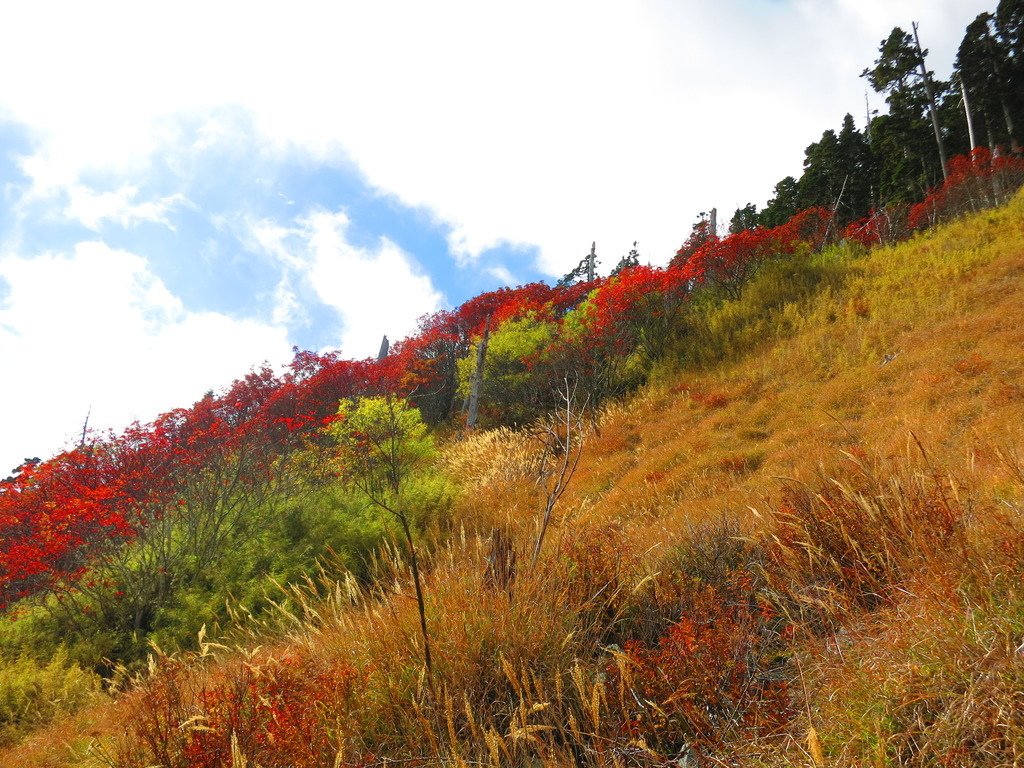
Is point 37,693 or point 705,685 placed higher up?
point 705,685

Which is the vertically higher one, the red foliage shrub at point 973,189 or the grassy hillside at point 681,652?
the red foliage shrub at point 973,189

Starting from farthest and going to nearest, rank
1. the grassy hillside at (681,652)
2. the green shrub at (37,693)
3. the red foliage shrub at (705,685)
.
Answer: the green shrub at (37,693) → the red foliage shrub at (705,685) → the grassy hillside at (681,652)

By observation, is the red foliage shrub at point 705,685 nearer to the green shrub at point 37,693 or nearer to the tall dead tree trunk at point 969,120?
the green shrub at point 37,693

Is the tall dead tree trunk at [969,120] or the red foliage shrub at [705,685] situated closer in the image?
the red foliage shrub at [705,685]

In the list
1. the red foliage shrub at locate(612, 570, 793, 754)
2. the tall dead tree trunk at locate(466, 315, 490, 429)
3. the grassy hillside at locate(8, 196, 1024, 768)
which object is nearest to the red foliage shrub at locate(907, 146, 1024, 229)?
the tall dead tree trunk at locate(466, 315, 490, 429)

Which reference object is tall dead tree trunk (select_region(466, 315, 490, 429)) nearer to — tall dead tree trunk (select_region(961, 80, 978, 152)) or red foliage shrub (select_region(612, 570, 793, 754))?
red foliage shrub (select_region(612, 570, 793, 754))

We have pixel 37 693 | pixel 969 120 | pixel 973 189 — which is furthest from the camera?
pixel 969 120

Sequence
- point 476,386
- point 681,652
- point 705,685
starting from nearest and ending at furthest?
point 705,685
point 681,652
point 476,386

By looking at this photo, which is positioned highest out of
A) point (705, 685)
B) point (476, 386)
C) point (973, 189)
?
point (973, 189)

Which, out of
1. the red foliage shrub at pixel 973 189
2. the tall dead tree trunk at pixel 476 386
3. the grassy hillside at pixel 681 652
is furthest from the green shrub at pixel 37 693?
the red foliage shrub at pixel 973 189

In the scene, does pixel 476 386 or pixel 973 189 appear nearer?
pixel 973 189

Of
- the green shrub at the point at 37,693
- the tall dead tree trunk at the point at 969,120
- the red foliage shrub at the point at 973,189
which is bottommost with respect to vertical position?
the green shrub at the point at 37,693

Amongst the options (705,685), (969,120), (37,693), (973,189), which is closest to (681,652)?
(705,685)

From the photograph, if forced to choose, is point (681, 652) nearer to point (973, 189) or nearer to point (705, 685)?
point (705, 685)
